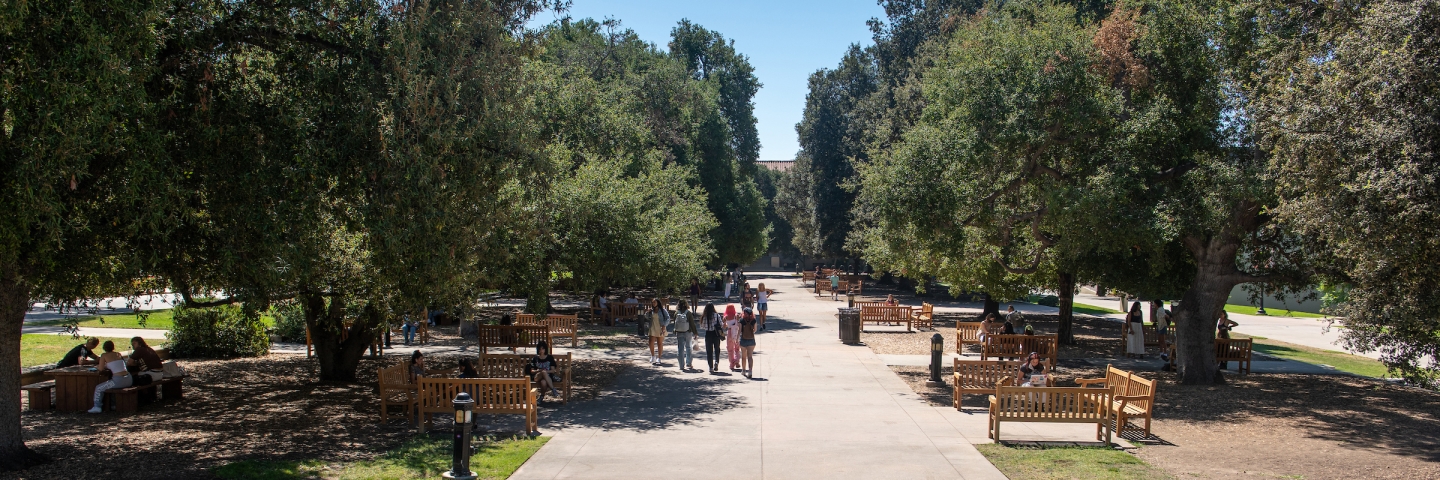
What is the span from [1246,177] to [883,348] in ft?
31.3

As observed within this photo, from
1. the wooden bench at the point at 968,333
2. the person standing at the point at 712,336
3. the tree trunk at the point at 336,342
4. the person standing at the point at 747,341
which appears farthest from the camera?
the wooden bench at the point at 968,333

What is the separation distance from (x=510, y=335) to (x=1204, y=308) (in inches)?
524

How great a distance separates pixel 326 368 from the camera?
14195mm

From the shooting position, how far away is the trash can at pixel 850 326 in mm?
20984

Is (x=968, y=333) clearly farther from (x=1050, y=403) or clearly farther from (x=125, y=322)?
(x=125, y=322)

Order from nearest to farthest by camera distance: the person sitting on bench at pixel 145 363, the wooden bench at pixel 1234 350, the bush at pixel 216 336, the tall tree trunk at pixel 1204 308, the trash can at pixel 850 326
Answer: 1. the person sitting on bench at pixel 145 363
2. the tall tree trunk at pixel 1204 308
3. the wooden bench at pixel 1234 350
4. the bush at pixel 216 336
5. the trash can at pixel 850 326

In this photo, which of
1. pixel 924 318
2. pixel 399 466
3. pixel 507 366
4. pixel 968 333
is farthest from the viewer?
pixel 924 318

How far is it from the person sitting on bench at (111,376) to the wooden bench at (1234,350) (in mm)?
18377

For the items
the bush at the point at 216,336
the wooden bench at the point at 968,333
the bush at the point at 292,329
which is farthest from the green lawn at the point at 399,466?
the bush at the point at 292,329

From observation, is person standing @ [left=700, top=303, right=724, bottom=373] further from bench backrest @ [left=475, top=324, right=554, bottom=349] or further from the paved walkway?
bench backrest @ [left=475, top=324, right=554, bottom=349]

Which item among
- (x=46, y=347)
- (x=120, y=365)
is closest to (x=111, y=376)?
(x=120, y=365)

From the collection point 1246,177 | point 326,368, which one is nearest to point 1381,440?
point 1246,177

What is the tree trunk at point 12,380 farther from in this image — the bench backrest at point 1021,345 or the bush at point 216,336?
the bench backrest at point 1021,345

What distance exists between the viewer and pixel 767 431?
10398mm
